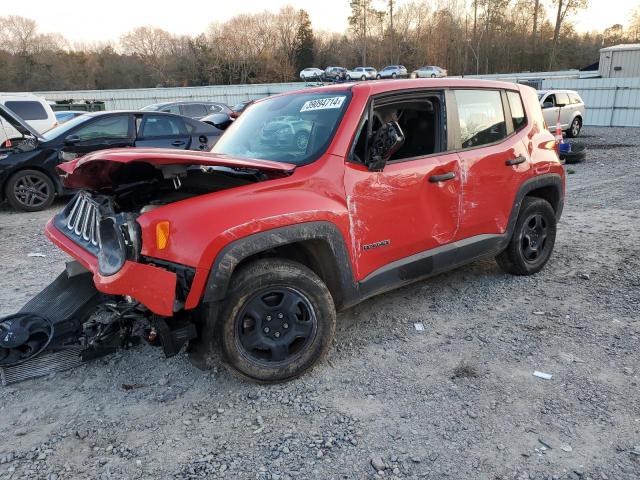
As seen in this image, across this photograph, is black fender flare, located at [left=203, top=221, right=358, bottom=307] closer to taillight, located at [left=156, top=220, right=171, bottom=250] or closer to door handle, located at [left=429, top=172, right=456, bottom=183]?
taillight, located at [left=156, top=220, right=171, bottom=250]

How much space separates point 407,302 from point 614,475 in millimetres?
2154

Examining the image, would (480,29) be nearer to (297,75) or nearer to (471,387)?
(297,75)

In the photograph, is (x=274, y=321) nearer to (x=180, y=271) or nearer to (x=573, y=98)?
(x=180, y=271)

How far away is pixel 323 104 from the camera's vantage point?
345cm

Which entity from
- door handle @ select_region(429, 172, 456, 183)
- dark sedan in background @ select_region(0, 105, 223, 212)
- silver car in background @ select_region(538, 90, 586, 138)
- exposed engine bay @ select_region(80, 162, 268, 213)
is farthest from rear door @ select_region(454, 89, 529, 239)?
silver car in background @ select_region(538, 90, 586, 138)

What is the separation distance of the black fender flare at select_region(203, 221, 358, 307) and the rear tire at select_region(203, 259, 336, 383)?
127 mm

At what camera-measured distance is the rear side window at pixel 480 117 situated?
3.82m

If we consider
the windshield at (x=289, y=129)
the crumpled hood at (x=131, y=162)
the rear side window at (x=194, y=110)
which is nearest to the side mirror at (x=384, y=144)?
the windshield at (x=289, y=129)

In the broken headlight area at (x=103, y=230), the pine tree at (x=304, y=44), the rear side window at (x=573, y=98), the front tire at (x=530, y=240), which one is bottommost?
the front tire at (x=530, y=240)

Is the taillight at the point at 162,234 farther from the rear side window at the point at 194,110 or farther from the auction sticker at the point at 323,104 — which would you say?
the rear side window at the point at 194,110

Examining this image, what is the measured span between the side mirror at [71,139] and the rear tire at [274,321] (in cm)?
669

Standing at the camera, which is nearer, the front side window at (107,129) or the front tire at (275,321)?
the front tire at (275,321)

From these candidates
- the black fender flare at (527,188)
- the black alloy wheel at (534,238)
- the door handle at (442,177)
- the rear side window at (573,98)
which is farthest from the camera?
the rear side window at (573,98)

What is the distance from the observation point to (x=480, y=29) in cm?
6297
